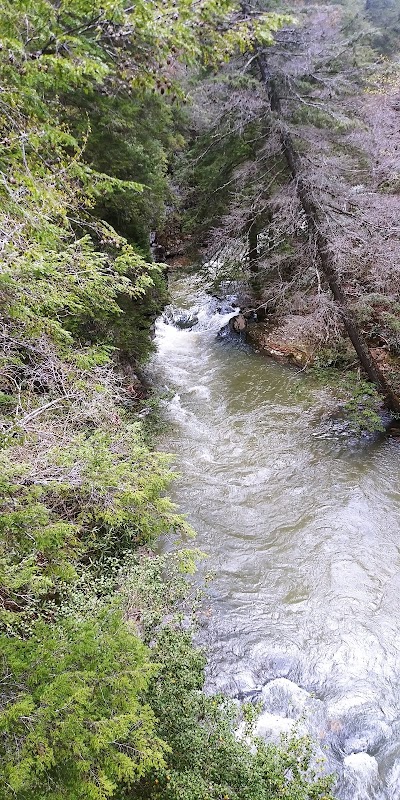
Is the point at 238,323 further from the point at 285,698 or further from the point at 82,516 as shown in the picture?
the point at 82,516

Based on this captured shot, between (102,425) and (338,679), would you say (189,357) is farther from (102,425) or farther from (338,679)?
(338,679)

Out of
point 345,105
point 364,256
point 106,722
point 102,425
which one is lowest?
point 106,722

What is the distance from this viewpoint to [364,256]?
10336mm

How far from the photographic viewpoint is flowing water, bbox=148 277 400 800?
5.11 m

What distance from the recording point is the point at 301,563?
6.99m

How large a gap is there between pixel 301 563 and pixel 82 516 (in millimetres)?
4054

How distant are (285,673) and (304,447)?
16.2 feet

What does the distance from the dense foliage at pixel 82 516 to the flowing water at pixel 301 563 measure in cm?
99

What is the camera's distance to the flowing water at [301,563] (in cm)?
511

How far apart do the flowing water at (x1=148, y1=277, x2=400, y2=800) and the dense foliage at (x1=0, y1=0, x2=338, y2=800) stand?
39.0 inches

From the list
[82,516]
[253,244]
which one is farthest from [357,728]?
[253,244]

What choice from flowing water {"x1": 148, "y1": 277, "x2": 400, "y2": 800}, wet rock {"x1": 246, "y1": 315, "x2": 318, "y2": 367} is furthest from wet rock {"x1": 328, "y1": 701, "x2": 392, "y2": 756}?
wet rock {"x1": 246, "y1": 315, "x2": 318, "y2": 367}

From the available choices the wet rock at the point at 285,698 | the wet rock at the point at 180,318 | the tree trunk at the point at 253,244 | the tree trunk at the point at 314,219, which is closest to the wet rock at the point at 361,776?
the wet rock at the point at 285,698

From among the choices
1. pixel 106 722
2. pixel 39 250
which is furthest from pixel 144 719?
pixel 39 250
